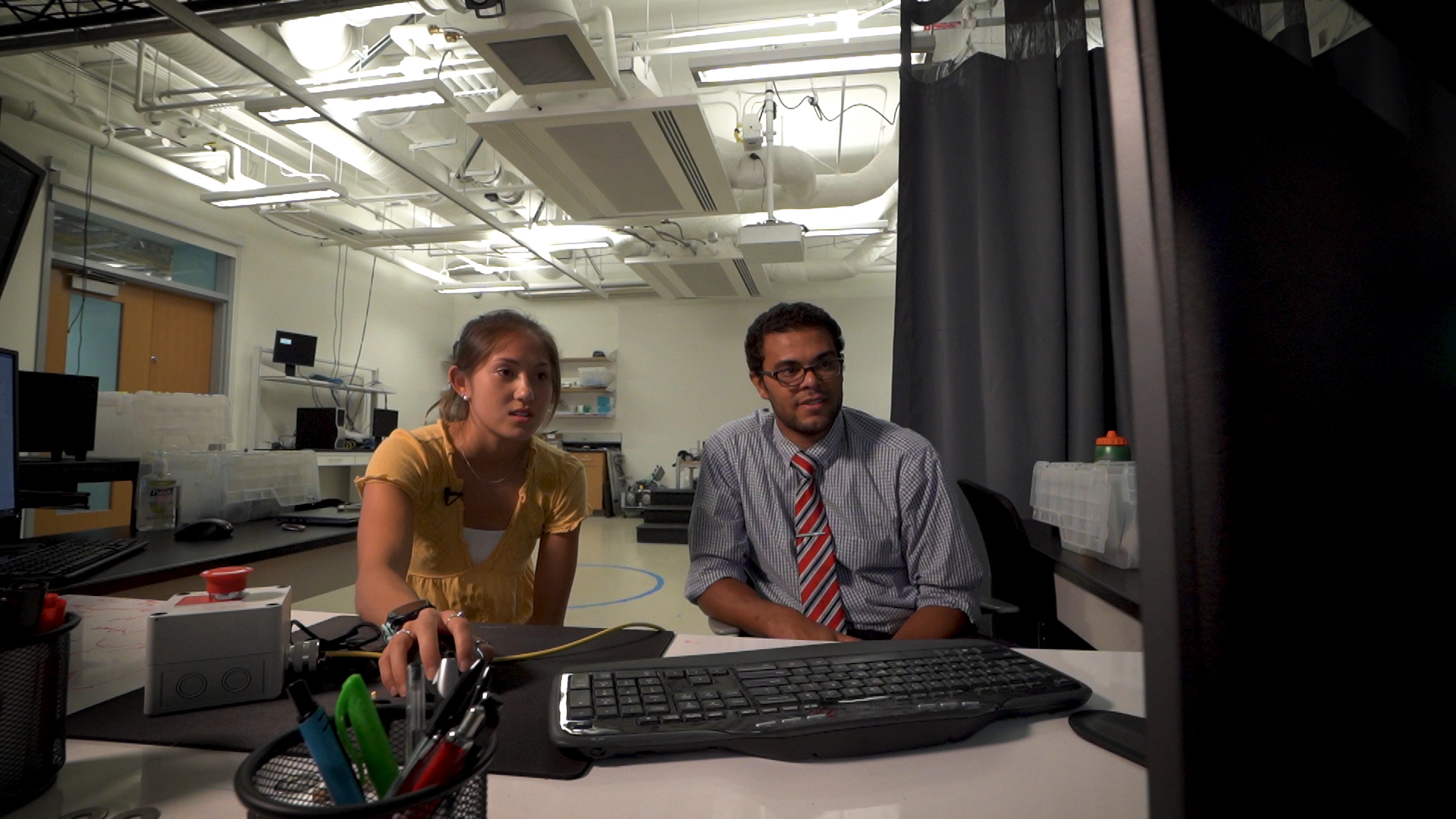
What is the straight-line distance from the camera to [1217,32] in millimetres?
292

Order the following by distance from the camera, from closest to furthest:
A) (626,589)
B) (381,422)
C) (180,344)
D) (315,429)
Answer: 1. (626,589)
2. (315,429)
3. (180,344)
4. (381,422)

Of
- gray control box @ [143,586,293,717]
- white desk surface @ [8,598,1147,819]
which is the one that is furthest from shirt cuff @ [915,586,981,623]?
gray control box @ [143,586,293,717]

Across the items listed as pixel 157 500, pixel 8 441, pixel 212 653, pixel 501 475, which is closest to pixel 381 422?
pixel 157 500

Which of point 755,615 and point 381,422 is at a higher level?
point 381,422

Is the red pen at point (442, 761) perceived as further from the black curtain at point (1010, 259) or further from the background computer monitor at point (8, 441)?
the black curtain at point (1010, 259)

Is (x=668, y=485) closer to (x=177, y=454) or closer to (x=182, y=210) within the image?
(x=182, y=210)

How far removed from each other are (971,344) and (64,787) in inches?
85.0

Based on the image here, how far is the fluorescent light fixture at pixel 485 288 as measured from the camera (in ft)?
27.1

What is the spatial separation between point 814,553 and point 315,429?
517 cm

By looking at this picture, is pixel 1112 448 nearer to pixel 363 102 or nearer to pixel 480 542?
pixel 480 542

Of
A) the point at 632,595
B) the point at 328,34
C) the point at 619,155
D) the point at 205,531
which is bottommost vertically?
the point at 632,595

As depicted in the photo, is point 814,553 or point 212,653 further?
point 814,553

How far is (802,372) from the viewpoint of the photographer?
154 cm

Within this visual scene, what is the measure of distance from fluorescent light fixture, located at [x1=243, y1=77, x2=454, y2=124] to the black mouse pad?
3.64 meters
